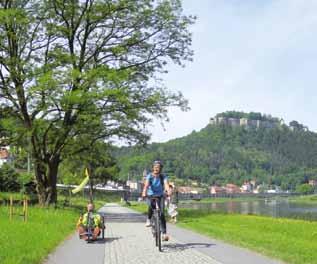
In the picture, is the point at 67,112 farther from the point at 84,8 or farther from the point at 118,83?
Result: the point at 84,8

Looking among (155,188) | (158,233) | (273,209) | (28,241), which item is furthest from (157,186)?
(273,209)

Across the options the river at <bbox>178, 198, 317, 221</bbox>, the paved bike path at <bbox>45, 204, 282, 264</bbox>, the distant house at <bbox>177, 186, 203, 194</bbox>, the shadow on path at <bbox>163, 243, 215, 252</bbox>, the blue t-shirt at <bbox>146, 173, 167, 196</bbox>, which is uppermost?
the distant house at <bbox>177, 186, 203, 194</bbox>

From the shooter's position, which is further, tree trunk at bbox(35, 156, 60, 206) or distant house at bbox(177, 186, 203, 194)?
distant house at bbox(177, 186, 203, 194)

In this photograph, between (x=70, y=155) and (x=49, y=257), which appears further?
(x=70, y=155)

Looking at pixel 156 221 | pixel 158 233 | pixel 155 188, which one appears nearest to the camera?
pixel 158 233

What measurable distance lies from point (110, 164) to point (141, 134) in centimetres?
4048

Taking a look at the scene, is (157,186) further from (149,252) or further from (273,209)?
(273,209)

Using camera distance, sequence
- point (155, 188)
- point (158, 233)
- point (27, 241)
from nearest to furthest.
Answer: point (158, 233) < point (155, 188) < point (27, 241)

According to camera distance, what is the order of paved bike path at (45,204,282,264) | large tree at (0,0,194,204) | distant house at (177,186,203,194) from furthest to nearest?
distant house at (177,186,203,194)
large tree at (0,0,194,204)
paved bike path at (45,204,282,264)

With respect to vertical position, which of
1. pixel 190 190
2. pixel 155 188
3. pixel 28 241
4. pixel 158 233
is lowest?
pixel 28 241

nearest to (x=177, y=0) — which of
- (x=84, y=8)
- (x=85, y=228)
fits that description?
(x=84, y=8)

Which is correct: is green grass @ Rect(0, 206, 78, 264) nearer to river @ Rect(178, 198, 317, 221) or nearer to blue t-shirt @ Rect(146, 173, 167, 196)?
blue t-shirt @ Rect(146, 173, 167, 196)

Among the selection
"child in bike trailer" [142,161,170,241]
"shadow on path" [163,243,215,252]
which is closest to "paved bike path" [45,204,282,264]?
"shadow on path" [163,243,215,252]

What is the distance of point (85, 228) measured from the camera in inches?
600
